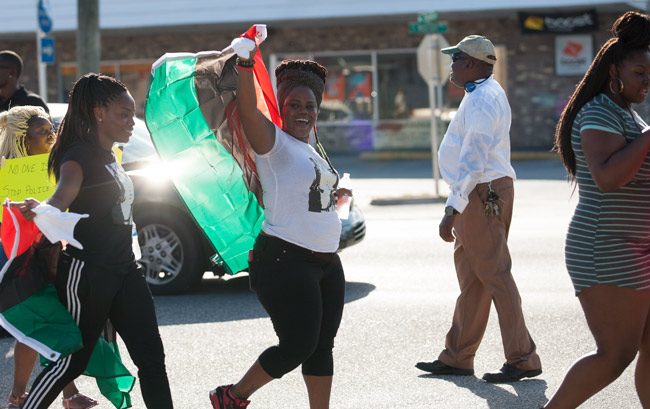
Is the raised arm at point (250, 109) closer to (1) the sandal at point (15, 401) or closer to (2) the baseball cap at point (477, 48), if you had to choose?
(2) the baseball cap at point (477, 48)

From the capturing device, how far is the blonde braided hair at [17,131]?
20.1 feet

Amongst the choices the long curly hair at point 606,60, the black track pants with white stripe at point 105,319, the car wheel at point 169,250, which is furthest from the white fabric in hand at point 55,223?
the car wheel at point 169,250

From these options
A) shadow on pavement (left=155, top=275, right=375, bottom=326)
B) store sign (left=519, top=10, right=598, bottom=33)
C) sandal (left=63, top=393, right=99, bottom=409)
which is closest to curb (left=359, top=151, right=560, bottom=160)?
store sign (left=519, top=10, right=598, bottom=33)

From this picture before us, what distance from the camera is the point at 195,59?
5.16 m

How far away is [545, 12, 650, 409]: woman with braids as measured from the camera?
4.61 metres

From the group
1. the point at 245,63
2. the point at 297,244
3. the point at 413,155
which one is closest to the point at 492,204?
the point at 297,244

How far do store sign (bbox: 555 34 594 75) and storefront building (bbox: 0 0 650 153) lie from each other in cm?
2

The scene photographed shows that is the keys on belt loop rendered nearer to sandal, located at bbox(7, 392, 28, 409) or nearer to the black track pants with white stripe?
the black track pants with white stripe

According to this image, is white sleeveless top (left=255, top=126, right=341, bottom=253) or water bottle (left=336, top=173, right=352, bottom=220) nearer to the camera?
white sleeveless top (left=255, top=126, right=341, bottom=253)

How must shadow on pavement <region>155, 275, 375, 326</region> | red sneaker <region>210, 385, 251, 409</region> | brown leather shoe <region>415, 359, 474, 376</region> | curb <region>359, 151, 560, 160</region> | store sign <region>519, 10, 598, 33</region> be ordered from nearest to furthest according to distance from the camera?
red sneaker <region>210, 385, 251, 409</region> → brown leather shoe <region>415, 359, 474, 376</region> → shadow on pavement <region>155, 275, 375, 326</region> → curb <region>359, 151, 560, 160</region> → store sign <region>519, 10, 598, 33</region>

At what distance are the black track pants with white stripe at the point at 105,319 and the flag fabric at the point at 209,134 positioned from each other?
50cm

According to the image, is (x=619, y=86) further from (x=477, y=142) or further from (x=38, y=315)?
(x=38, y=315)

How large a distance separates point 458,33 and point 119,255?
24.3m

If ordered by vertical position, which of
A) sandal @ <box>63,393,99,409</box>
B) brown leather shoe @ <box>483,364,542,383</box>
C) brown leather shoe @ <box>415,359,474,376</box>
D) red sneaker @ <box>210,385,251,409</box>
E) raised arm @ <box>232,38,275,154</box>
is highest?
raised arm @ <box>232,38,275,154</box>
